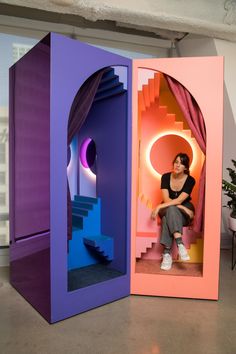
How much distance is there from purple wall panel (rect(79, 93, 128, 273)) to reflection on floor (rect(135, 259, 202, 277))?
0.25 metres

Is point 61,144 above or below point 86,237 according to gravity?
above

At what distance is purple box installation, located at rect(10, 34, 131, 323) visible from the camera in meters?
2.38

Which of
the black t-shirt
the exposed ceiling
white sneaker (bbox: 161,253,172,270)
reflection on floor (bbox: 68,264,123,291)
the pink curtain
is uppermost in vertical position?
the exposed ceiling

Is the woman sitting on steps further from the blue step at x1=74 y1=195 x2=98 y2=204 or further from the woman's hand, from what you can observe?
the blue step at x1=74 y1=195 x2=98 y2=204

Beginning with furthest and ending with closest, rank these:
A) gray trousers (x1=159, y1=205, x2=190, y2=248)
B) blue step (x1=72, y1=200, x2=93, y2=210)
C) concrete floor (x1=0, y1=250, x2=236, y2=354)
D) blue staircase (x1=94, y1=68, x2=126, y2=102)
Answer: blue step (x1=72, y1=200, x2=93, y2=210)
gray trousers (x1=159, y1=205, x2=190, y2=248)
blue staircase (x1=94, y1=68, x2=126, y2=102)
concrete floor (x1=0, y1=250, x2=236, y2=354)

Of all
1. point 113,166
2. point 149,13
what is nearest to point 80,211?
point 113,166

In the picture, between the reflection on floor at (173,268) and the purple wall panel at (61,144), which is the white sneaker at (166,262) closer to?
the reflection on floor at (173,268)

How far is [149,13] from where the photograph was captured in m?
3.30

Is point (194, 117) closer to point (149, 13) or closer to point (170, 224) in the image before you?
point (170, 224)

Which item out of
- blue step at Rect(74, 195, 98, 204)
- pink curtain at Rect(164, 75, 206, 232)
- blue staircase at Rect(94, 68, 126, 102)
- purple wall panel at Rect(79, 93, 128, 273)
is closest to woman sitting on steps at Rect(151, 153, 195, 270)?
pink curtain at Rect(164, 75, 206, 232)

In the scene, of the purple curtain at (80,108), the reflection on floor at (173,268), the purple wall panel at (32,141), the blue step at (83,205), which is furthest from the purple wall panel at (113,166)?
the purple wall panel at (32,141)

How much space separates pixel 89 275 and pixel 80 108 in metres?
1.59

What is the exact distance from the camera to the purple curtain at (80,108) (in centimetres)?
256

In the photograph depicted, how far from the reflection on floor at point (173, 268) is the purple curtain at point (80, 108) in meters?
0.92
